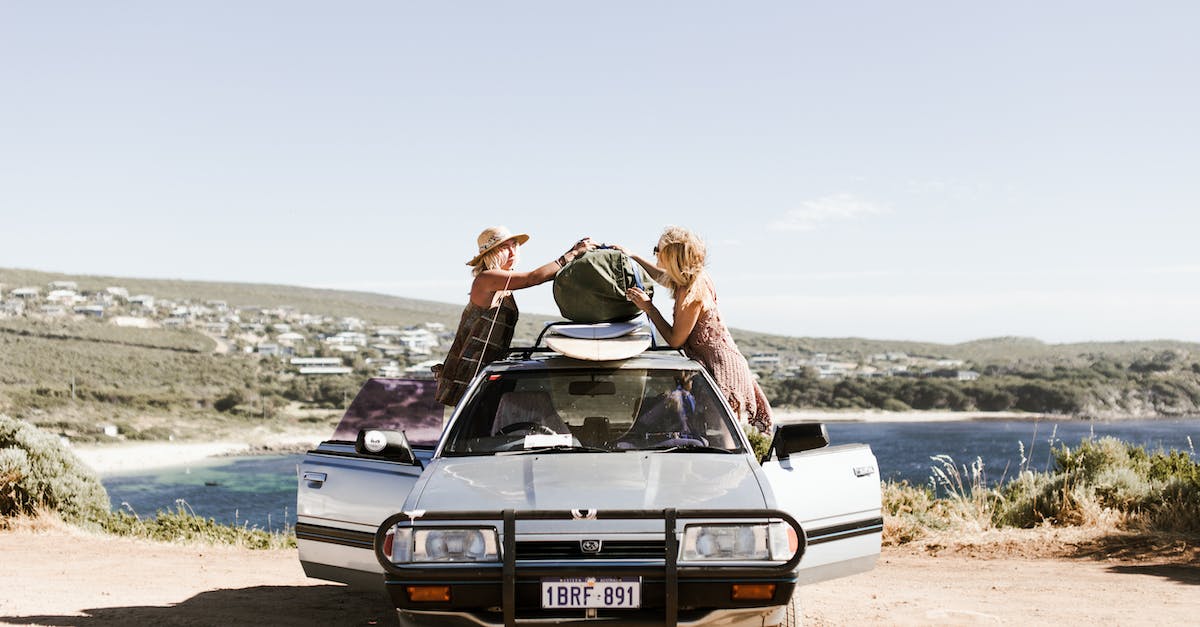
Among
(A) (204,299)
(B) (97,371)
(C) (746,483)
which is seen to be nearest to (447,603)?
(C) (746,483)

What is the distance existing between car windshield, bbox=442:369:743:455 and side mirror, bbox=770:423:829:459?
224 mm

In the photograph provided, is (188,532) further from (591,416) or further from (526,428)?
(526,428)

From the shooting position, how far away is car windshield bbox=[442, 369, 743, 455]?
17.7 ft

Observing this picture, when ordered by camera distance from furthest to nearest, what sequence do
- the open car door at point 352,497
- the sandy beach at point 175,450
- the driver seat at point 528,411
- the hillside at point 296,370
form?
the hillside at point 296,370 < the sandy beach at point 175,450 < the driver seat at point 528,411 < the open car door at point 352,497

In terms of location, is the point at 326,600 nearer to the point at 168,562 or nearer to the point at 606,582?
the point at 168,562

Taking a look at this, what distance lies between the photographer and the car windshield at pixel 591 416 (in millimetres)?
5402

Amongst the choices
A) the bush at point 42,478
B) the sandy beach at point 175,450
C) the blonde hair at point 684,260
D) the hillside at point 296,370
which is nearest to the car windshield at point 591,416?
the blonde hair at point 684,260

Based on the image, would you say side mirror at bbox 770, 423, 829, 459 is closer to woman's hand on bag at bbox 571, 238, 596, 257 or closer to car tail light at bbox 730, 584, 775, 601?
car tail light at bbox 730, 584, 775, 601

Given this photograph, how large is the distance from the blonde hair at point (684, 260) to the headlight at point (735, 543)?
2.39 metres

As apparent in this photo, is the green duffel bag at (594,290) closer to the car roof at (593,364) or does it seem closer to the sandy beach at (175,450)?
the car roof at (593,364)

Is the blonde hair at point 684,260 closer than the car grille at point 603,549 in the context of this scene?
No

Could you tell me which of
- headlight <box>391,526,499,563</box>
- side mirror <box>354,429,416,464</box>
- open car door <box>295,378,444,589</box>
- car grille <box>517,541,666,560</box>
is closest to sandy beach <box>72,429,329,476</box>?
open car door <box>295,378,444,589</box>

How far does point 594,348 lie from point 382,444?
1233 mm

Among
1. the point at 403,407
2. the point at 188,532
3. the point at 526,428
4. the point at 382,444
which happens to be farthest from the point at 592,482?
the point at 188,532
